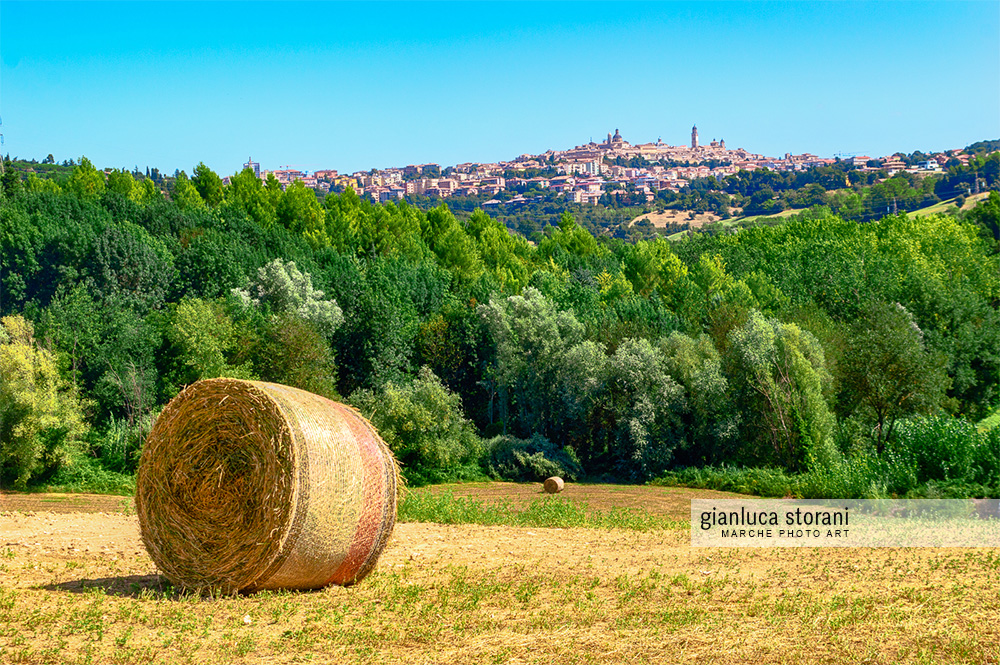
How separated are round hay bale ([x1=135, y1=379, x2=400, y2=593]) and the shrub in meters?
29.3

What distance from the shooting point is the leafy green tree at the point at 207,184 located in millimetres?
84062

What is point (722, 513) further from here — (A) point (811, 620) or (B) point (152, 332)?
(B) point (152, 332)

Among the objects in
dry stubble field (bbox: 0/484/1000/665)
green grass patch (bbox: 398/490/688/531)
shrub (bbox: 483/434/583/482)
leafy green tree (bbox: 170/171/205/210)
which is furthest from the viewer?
leafy green tree (bbox: 170/171/205/210)

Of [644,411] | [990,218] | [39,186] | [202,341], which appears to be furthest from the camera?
[990,218]

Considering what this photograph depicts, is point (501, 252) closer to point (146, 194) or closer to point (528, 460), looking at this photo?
point (146, 194)

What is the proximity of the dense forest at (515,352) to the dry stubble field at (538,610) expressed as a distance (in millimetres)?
12968

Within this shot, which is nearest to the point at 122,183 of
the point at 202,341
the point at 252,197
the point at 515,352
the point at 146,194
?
the point at 146,194

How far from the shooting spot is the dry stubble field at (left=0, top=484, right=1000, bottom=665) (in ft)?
33.3

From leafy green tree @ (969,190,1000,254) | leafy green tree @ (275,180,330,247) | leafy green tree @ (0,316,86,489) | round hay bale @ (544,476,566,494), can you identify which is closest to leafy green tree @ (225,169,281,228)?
leafy green tree @ (275,180,330,247)

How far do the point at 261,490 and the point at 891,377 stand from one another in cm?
2966

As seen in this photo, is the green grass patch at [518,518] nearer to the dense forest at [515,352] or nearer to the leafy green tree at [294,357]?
the dense forest at [515,352]

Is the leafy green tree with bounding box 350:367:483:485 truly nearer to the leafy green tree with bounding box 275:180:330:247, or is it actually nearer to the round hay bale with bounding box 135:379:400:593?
the round hay bale with bounding box 135:379:400:593

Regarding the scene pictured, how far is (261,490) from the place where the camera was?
12.3 m

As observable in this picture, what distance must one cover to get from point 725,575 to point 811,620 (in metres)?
2.38
